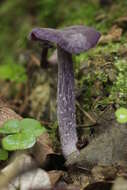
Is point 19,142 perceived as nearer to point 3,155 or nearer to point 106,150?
point 3,155

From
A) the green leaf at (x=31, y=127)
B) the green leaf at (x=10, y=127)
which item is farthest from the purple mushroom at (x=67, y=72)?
the green leaf at (x=10, y=127)

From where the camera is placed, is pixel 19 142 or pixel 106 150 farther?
pixel 106 150

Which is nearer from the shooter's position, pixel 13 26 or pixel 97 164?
pixel 97 164

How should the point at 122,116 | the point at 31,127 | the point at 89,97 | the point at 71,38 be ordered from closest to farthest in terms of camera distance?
the point at 71,38
the point at 122,116
the point at 31,127
the point at 89,97

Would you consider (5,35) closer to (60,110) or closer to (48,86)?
(48,86)

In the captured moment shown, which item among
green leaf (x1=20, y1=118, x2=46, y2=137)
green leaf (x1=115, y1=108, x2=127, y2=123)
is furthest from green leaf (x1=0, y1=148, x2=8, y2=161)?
green leaf (x1=115, y1=108, x2=127, y2=123)

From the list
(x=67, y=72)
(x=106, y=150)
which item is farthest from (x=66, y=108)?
(x=106, y=150)

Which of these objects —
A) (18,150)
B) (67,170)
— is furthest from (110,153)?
(18,150)

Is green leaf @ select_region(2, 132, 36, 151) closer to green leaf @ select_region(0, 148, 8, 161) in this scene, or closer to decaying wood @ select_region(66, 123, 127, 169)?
green leaf @ select_region(0, 148, 8, 161)
